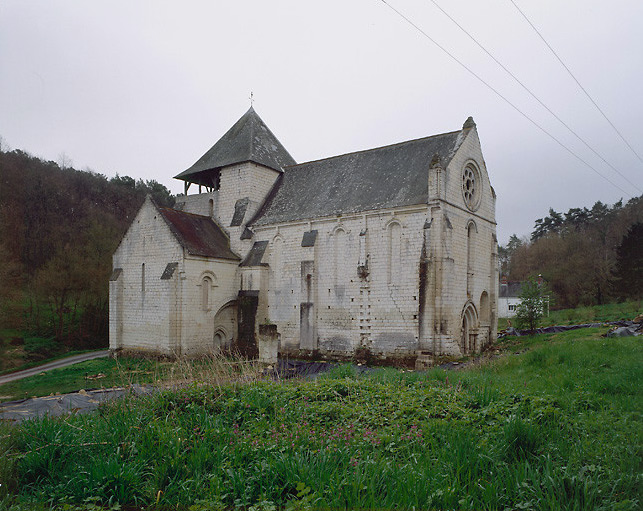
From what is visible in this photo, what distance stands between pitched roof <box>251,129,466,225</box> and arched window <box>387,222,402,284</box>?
44.1 inches

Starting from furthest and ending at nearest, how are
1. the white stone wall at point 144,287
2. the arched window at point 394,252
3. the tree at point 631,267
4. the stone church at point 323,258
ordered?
the tree at point 631,267 < the white stone wall at point 144,287 < the arched window at point 394,252 < the stone church at point 323,258

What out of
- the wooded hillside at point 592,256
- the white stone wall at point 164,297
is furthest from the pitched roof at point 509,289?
the white stone wall at point 164,297

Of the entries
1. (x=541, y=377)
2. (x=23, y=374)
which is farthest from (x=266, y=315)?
(x=541, y=377)

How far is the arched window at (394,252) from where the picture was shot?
2080 cm

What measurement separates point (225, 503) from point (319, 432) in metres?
1.95

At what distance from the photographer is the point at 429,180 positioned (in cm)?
2014

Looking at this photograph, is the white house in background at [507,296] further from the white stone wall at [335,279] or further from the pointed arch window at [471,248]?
the pointed arch window at [471,248]

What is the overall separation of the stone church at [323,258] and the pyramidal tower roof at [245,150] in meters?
0.14

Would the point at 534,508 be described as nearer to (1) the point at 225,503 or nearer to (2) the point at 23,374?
(1) the point at 225,503

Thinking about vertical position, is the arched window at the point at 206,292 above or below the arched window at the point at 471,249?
below

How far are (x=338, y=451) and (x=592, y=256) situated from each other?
5155cm

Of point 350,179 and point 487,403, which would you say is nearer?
point 487,403

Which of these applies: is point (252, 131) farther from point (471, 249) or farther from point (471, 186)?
point (471, 249)

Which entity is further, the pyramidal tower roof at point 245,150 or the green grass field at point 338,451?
the pyramidal tower roof at point 245,150
